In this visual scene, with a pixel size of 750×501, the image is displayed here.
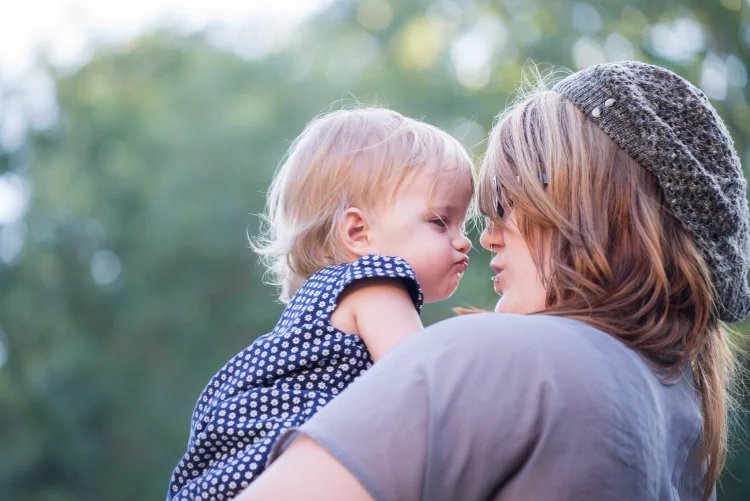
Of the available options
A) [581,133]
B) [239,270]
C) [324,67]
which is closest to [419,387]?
[581,133]

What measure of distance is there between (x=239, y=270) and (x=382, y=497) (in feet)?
55.1

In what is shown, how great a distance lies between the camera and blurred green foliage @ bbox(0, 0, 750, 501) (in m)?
17.3

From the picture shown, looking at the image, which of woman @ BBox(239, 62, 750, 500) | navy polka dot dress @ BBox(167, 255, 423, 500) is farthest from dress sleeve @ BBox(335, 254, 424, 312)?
woman @ BBox(239, 62, 750, 500)

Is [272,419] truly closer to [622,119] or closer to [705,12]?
[622,119]

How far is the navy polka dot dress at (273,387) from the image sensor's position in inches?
76.0

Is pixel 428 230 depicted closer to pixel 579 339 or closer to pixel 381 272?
pixel 381 272

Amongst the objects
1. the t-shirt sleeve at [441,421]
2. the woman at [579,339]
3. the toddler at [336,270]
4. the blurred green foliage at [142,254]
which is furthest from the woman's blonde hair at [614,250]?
the blurred green foliage at [142,254]

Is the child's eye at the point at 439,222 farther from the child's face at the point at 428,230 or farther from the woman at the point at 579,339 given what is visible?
the woman at the point at 579,339

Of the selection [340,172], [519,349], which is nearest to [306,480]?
[519,349]

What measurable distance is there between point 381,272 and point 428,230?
245 millimetres

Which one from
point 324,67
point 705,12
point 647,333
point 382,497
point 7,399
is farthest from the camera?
point 324,67

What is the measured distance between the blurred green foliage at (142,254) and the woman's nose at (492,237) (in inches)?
555

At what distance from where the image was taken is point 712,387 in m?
1.84

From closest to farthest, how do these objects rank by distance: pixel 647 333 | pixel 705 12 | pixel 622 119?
pixel 647 333 → pixel 622 119 → pixel 705 12
